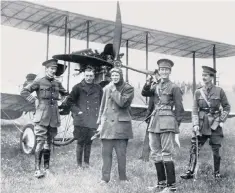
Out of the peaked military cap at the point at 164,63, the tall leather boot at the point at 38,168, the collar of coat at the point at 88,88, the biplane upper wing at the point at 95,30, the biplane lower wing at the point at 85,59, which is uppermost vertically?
the biplane upper wing at the point at 95,30

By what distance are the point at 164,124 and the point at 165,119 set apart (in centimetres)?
7

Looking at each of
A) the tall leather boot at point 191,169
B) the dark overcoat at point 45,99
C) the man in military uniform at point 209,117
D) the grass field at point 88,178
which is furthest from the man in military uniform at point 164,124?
the dark overcoat at point 45,99

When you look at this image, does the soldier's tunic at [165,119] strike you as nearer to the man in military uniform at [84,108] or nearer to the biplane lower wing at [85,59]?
the man in military uniform at [84,108]

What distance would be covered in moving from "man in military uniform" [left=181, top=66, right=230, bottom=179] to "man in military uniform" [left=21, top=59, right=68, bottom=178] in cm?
220

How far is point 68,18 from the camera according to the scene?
9.09 metres

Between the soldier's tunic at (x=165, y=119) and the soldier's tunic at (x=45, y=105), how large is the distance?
5.21 ft

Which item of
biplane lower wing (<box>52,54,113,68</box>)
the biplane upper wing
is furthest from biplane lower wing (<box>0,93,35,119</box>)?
biplane lower wing (<box>52,54,113,68</box>)

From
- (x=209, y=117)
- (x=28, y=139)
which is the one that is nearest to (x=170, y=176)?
(x=209, y=117)

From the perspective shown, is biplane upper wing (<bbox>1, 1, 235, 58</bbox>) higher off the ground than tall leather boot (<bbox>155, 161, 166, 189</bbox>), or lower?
higher

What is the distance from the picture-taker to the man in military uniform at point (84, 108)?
17.7 ft

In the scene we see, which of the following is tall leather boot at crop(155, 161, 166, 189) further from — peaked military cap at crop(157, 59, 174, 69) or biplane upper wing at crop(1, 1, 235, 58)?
biplane upper wing at crop(1, 1, 235, 58)

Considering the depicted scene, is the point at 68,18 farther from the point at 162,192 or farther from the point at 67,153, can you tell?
the point at 162,192

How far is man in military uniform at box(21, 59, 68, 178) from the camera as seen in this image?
4.75 m

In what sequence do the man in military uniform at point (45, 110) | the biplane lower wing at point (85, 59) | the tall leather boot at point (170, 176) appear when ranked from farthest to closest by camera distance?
1. the biplane lower wing at point (85, 59)
2. the man in military uniform at point (45, 110)
3. the tall leather boot at point (170, 176)
